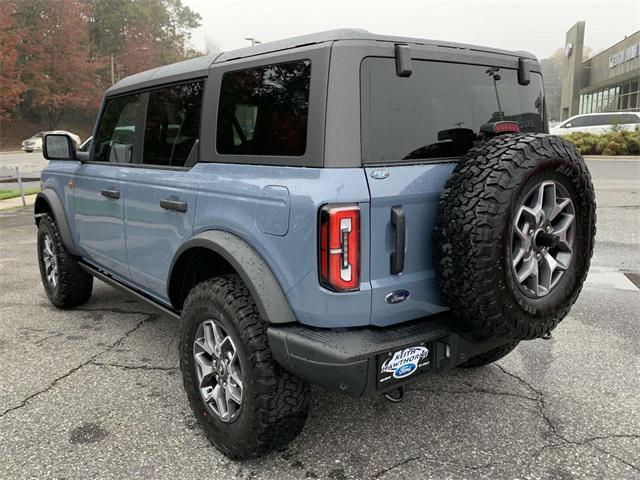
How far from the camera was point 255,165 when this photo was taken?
2.54 m

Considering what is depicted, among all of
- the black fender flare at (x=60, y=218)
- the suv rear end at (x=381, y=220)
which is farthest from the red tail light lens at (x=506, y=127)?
the black fender flare at (x=60, y=218)

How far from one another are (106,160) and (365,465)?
276 centimetres

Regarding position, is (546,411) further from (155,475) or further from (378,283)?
(155,475)

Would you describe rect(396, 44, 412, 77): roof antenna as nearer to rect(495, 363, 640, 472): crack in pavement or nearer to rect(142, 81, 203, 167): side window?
rect(142, 81, 203, 167): side window

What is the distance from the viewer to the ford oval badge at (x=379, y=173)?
2225 mm

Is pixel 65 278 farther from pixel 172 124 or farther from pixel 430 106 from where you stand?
pixel 430 106

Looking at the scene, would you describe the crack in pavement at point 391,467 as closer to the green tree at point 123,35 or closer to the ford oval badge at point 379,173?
the ford oval badge at point 379,173

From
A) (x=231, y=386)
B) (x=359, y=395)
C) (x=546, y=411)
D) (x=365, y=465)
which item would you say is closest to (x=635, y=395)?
(x=546, y=411)

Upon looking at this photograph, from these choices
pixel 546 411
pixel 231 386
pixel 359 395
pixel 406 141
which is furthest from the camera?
pixel 546 411

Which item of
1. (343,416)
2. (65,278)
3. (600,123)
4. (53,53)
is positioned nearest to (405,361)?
(343,416)

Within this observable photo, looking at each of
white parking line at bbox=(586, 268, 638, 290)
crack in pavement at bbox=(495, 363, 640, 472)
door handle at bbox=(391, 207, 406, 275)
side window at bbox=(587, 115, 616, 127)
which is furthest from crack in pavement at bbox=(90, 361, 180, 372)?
side window at bbox=(587, 115, 616, 127)

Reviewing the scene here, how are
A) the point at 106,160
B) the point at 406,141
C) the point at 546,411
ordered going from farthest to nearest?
1. the point at 106,160
2. the point at 546,411
3. the point at 406,141

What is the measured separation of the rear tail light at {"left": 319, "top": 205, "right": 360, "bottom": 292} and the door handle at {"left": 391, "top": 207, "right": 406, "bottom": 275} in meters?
0.17

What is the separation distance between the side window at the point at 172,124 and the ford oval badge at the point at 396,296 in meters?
1.41
